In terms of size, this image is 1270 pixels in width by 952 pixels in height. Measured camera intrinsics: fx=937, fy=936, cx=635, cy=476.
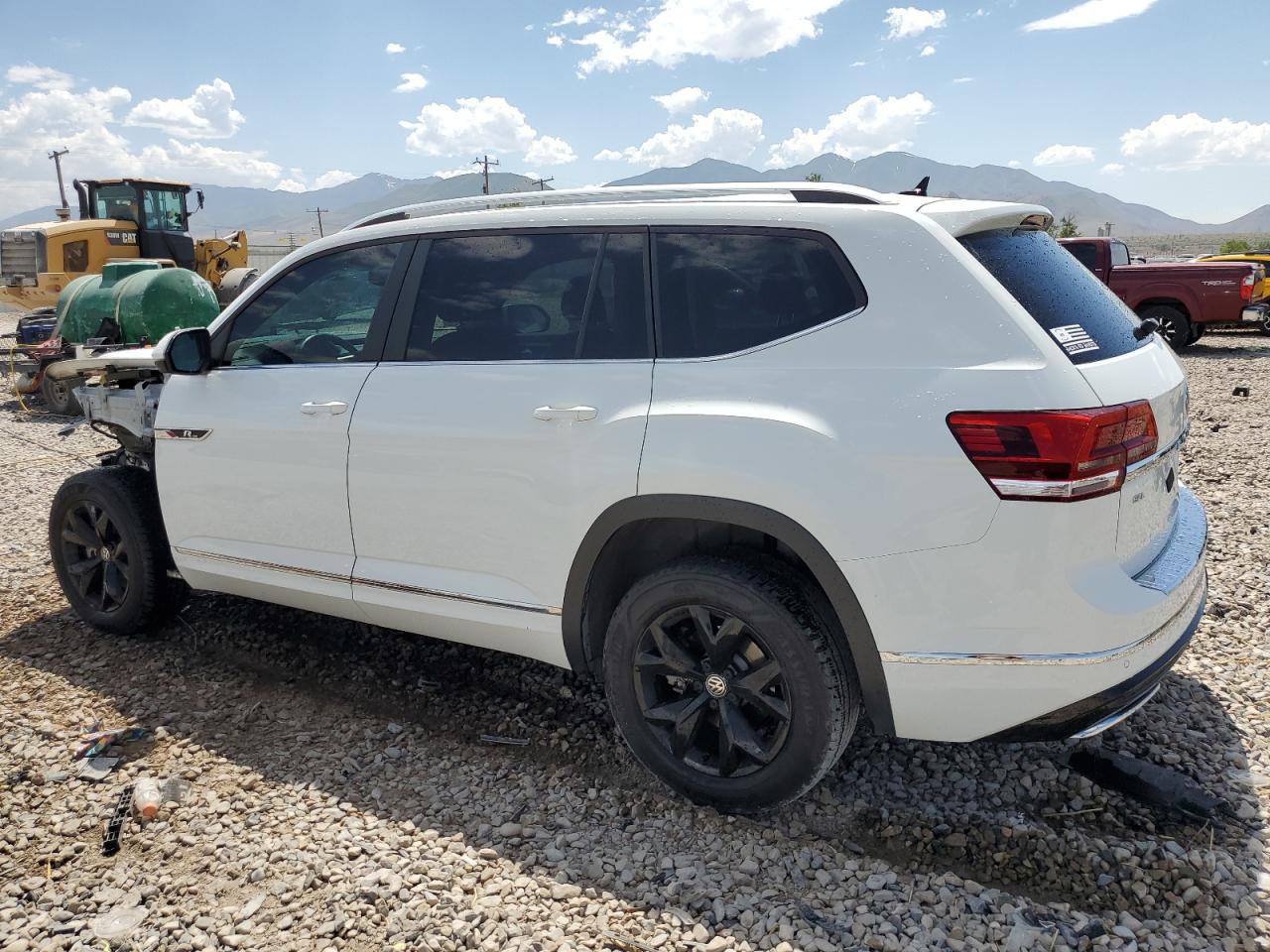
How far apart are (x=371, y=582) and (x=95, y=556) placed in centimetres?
194

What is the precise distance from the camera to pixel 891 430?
99.0 inches

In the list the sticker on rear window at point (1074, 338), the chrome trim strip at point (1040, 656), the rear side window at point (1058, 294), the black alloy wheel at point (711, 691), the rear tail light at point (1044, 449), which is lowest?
the black alloy wheel at point (711, 691)

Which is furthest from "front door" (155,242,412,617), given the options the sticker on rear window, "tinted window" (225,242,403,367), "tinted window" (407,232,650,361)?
the sticker on rear window

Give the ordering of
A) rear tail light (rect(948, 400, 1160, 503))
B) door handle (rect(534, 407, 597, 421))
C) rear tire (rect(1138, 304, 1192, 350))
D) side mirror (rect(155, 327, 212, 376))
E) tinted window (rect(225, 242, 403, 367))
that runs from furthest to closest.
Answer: rear tire (rect(1138, 304, 1192, 350))
side mirror (rect(155, 327, 212, 376))
tinted window (rect(225, 242, 403, 367))
door handle (rect(534, 407, 597, 421))
rear tail light (rect(948, 400, 1160, 503))

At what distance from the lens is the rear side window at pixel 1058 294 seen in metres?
2.62

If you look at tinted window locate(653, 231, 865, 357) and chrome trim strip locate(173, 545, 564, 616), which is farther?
chrome trim strip locate(173, 545, 564, 616)

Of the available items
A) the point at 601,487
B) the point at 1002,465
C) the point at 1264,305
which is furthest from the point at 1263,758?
the point at 1264,305

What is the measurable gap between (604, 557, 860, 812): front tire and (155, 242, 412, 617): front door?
1.29 meters

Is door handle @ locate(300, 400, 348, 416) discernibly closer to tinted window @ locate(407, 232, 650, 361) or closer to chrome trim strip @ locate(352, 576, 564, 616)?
tinted window @ locate(407, 232, 650, 361)

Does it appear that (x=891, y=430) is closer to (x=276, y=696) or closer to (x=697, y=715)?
(x=697, y=715)

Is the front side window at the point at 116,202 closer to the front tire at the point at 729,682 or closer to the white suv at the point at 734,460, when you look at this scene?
the white suv at the point at 734,460

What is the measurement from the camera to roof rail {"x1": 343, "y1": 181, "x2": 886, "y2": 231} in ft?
9.51

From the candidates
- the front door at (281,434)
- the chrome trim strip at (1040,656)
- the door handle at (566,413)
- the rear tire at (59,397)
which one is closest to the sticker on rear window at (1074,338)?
the chrome trim strip at (1040,656)

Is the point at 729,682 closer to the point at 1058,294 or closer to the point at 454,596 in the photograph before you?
the point at 454,596
